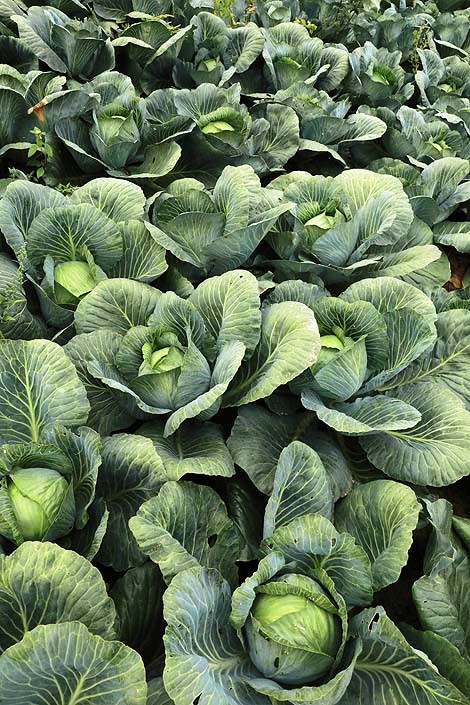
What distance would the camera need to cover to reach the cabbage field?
1372mm

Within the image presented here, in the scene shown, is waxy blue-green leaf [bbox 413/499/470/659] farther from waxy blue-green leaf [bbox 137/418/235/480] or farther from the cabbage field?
waxy blue-green leaf [bbox 137/418/235/480]

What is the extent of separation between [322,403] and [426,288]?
0.92 m

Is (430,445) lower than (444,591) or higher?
higher

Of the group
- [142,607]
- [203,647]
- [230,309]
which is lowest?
[142,607]

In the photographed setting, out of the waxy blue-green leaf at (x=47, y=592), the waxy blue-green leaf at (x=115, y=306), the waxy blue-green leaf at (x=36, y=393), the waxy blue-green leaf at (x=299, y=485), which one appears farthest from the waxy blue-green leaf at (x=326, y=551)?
the waxy blue-green leaf at (x=115, y=306)

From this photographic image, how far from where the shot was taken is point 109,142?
2.67 m

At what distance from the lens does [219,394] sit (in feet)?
5.61

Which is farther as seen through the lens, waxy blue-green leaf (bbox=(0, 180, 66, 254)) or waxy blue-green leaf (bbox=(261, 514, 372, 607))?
waxy blue-green leaf (bbox=(0, 180, 66, 254))

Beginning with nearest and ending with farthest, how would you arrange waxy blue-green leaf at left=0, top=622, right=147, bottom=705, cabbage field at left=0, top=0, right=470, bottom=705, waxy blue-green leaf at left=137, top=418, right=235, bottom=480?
waxy blue-green leaf at left=0, top=622, right=147, bottom=705
cabbage field at left=0, top=0, right=470, bottom=705
waxy blue-green leaf at left=137, top=418, right=235, bottom=480

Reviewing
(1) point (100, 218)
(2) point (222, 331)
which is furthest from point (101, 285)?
(2) point (222, 331)

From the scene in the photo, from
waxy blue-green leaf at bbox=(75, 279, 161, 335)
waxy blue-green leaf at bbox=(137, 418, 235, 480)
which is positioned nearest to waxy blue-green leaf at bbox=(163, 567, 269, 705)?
waxy blue-green leaf at bbox=(137, 418, 235, 480)

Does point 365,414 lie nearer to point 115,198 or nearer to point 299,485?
point 299,485

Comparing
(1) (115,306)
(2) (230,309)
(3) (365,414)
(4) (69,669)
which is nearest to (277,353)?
(2) (230,309)

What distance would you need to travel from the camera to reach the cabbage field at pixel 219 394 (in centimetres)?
137
